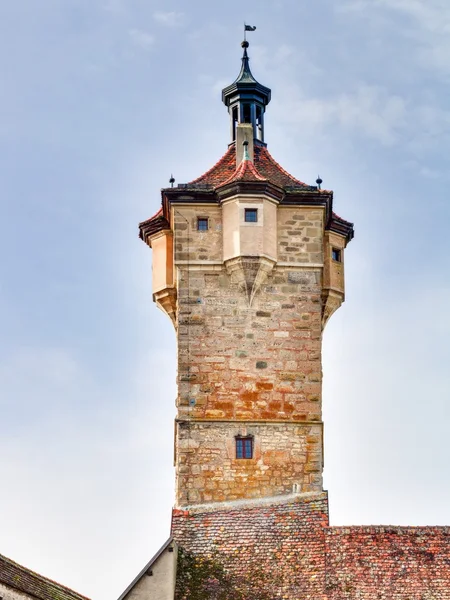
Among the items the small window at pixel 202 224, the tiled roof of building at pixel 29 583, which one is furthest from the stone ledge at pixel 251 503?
the small window at pixel 202 224

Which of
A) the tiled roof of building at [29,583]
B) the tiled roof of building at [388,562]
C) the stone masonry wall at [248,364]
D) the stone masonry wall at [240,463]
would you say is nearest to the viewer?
the tiled roof of building at [29,583]

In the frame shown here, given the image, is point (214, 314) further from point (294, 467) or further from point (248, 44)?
point (248, 44)

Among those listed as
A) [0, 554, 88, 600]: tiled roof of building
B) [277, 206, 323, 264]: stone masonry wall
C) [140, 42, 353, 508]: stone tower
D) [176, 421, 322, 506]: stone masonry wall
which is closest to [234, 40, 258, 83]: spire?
[140, 42, 353, 508]: stone tower

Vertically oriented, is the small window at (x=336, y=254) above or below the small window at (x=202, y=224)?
below

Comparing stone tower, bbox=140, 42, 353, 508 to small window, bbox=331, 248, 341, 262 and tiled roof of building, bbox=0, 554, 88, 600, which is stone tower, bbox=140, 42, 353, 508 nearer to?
small window, bbox=331, 248, 341, 262

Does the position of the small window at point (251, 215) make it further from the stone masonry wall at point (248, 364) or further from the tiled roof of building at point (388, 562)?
the tiled roof of building at point (388, 562)

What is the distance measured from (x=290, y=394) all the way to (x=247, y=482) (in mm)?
2173

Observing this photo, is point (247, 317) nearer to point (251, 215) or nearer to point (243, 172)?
point (251, 215)

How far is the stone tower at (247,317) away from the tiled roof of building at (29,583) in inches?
135

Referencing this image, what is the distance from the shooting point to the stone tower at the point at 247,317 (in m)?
36.3

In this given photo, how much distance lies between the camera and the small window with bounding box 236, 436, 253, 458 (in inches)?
1431

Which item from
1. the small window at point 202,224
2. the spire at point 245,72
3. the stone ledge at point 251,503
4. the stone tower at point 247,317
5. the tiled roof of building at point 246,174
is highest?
the spire at point 245,72

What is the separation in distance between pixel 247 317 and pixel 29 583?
8170 millimetres

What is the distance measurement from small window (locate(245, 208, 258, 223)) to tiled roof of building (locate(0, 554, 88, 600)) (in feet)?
29.6
